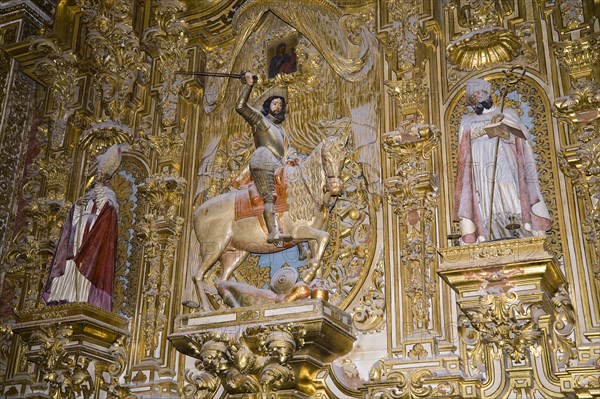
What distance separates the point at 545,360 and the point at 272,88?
204 inches

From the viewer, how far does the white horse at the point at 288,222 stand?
955 cm

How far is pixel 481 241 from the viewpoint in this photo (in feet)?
28.7

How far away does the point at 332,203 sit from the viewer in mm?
9992

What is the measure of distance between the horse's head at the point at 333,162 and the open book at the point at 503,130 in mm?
1639

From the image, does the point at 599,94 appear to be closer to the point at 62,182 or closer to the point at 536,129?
the point at 536,129

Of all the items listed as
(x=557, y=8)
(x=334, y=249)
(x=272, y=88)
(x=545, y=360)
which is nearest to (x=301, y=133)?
(x=272, y=88)

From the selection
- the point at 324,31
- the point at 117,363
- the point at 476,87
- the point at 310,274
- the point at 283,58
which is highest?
the point at 324,31

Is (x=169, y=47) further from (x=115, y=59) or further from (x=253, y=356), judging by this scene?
(x=253, y=356)

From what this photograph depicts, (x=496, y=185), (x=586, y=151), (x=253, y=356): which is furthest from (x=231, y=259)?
(x=586, y=151)

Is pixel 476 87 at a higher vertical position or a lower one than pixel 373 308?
higher

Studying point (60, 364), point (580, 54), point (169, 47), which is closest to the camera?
point (580, 54)

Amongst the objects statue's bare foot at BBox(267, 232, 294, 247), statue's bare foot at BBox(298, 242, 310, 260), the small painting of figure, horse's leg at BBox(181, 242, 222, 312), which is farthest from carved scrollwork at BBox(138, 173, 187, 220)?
the small painting of figure

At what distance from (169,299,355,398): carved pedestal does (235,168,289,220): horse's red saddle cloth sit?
1368mm

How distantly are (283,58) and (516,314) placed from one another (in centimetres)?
513
